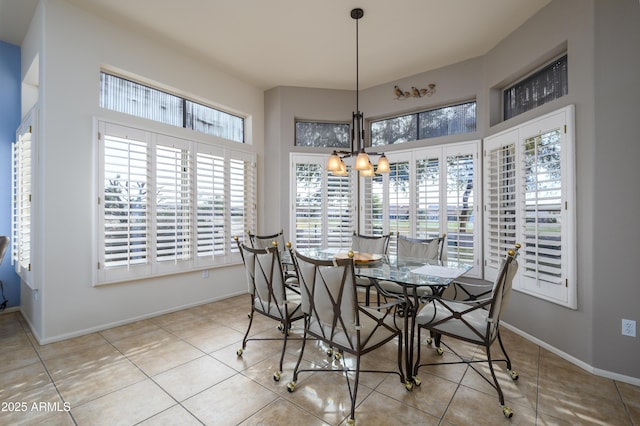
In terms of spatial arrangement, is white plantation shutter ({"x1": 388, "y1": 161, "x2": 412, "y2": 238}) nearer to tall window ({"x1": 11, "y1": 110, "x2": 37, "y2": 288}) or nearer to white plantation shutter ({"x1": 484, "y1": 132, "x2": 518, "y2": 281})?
white plantation shutter ({"x1": 484, "y1": 132, "x2": 518, "y2": 281})

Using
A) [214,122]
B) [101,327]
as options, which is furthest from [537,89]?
[101,327]

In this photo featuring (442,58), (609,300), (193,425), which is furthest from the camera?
(442,58)

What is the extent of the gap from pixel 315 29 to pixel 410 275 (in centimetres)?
287

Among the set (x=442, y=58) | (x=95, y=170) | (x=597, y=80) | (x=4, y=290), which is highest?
(x=442, y=58)

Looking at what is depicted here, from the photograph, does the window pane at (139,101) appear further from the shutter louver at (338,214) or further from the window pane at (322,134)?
the shutter louver at (338,214)

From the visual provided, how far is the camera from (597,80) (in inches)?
93.2

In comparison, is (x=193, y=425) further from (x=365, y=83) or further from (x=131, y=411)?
(x=365, y=83)

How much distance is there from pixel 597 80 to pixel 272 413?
3566 mm

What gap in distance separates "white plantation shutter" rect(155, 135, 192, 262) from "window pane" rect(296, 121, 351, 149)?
6.05 ft

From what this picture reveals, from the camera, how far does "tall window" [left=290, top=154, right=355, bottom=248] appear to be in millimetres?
4664

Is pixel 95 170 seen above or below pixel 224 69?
below

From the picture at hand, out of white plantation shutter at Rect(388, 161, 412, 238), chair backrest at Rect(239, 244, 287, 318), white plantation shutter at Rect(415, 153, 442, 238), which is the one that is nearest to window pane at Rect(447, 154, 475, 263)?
white plantation shutter at Rect(415, 153, 442, 238)

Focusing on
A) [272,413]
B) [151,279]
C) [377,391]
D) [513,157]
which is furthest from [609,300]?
[151,279]

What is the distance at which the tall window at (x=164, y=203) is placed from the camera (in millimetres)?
3139
